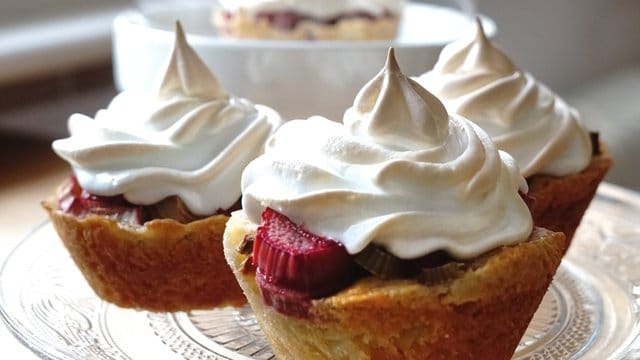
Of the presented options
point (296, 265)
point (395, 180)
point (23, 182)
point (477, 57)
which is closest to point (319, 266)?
point (296, 265)

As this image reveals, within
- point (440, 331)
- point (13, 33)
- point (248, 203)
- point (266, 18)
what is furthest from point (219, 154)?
point (13, 33)

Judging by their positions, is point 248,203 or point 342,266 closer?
point 342,266

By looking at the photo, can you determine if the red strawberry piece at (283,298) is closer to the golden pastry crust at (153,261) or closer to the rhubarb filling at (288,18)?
the golden pastry crust at (153,261)

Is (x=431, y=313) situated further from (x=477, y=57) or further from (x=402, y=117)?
(x=477, y=57)

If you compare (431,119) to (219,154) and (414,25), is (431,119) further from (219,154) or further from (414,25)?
(414,25)

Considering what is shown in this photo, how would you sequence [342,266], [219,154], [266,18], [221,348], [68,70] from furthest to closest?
[68,70] < [266,18] < [219,154] < [221,348] < [342,266]

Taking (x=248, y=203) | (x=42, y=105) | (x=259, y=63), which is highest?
(x=248, y=203)

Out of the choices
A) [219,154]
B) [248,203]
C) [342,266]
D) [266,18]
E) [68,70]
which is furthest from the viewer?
[68,70]

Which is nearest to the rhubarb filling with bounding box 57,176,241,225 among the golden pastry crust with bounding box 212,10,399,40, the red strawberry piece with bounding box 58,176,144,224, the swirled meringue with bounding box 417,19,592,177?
the red strawberry piece with bounding box 58,176,144,224
